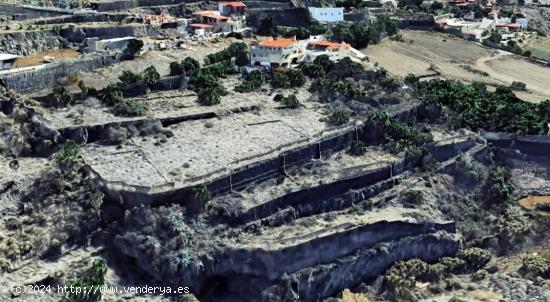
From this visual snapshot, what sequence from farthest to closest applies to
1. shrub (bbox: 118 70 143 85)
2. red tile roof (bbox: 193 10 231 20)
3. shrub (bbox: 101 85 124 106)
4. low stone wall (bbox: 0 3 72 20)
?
red tile roof (bbox: 193 10 231 20), low stone wall (bbox: 0 3 72 20), shrub (bbox: 118 70 143 85), shrub (bbox: 101 85 124 106)

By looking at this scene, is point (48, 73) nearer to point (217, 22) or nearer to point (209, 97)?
point (209, 97)

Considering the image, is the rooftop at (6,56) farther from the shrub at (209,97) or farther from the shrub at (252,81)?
the shrub at (252,81)

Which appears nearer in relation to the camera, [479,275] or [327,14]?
[479,275]

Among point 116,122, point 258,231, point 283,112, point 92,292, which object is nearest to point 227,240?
point 258,231

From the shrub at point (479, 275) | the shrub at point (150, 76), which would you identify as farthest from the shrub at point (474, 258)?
the shrub at point (150, 76)

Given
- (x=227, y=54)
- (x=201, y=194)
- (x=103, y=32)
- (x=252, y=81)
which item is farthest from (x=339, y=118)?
(x=103, y=32)

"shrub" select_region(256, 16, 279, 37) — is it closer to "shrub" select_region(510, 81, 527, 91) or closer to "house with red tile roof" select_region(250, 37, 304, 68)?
"house with red tile roof" select_region(250, 37, 304, 68)

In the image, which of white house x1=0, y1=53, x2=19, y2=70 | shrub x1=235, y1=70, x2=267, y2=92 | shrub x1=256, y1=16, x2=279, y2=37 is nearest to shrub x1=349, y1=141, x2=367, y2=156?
shrub x1=235, y1=70, x2=267, y2=92
